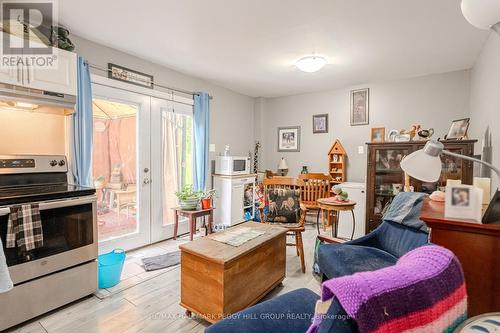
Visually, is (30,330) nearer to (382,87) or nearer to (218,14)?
(218,14)

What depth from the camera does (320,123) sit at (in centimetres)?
472

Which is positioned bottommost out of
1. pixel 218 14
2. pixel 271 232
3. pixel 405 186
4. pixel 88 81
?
pixel 271 232

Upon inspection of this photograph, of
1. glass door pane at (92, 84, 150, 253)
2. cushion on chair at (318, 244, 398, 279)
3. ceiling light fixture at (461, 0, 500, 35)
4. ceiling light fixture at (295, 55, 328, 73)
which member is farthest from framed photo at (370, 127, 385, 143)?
glass door pane at (92, 84, 150, 253)

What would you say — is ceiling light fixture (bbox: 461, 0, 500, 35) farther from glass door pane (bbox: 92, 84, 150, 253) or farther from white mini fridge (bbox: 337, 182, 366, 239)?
glass door pane (bbox: 92, 84, 150, 253)

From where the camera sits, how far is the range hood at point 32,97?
189cm

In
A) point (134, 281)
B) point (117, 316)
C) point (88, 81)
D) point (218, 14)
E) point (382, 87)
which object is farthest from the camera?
point (382, 87)

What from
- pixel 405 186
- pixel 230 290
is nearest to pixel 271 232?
pixel 230 290

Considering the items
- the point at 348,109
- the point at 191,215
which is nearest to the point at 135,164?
the point at 191,215

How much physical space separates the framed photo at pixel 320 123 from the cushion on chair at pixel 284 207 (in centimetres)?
215

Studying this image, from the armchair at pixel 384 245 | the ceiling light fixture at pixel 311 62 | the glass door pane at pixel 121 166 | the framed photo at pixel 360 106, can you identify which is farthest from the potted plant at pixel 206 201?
the framed photo at pixel 360 106

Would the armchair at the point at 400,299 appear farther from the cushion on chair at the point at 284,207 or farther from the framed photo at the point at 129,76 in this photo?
the framed photo at the point at 129,76

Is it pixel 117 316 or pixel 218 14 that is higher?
pixel 218 14

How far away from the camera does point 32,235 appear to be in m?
1.72

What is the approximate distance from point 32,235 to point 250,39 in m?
2.49
